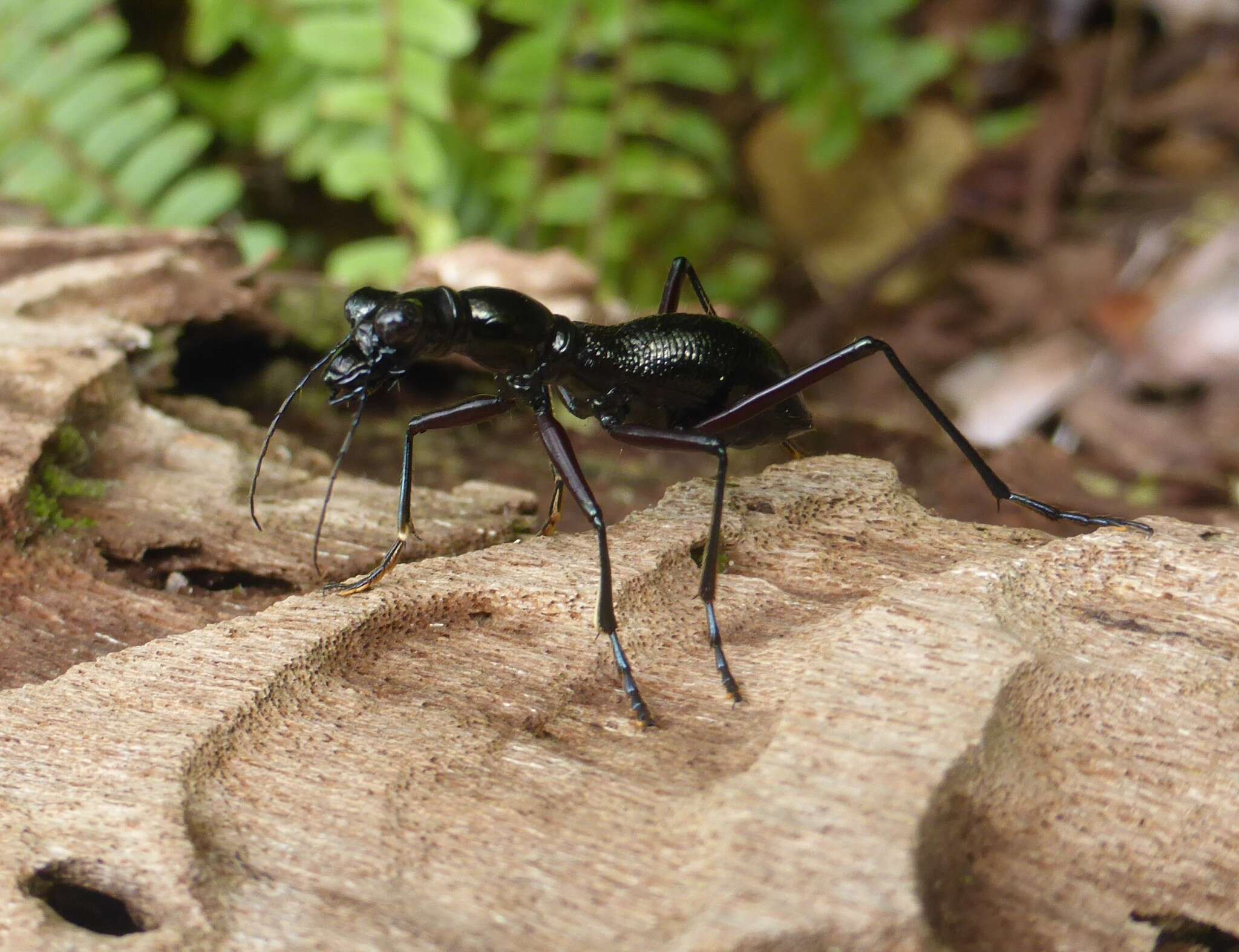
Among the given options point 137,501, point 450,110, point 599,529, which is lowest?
point 599,529

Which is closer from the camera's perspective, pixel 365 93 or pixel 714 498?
pixel 714 498

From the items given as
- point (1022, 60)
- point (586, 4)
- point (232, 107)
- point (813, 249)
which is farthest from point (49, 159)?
point (1022, 60)

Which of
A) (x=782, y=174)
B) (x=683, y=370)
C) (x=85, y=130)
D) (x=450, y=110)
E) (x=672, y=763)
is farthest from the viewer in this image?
(x=782, y=174)

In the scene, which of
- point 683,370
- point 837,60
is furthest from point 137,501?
point 837,60

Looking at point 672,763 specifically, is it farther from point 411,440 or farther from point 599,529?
point 411,440

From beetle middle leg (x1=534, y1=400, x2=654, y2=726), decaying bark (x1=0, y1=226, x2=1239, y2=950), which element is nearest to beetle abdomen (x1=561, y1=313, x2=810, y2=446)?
beetle middle leg (x1=534, y1=400, x2=654, y2=726)

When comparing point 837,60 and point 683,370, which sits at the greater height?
point 837,60

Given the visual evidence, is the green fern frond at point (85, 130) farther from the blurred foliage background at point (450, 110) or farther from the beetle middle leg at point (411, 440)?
the beetle middle leg at point (411, 440)

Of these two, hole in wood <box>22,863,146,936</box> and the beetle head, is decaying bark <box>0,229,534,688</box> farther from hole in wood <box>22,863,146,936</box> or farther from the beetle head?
hole in wood <box>22,863,146,936</box>
